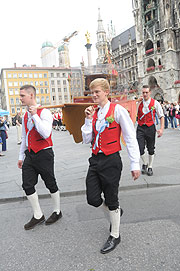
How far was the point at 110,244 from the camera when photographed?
270cm

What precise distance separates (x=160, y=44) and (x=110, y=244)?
44.4 m

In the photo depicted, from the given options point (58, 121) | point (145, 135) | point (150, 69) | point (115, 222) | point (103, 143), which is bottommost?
point (115, 222)

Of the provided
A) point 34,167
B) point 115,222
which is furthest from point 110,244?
point 34,167

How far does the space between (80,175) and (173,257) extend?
3544 mm

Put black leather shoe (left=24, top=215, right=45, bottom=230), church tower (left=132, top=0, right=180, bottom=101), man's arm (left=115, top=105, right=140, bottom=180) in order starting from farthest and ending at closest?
church tower (left=132, top=0, right=180, bottom=101) < black leather shoe (left=24, top=215, right=45, bottom=230) < man's arm (left=115, top=105, right=140, bottom=180)

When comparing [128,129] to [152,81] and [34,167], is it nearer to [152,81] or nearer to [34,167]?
[34,167]

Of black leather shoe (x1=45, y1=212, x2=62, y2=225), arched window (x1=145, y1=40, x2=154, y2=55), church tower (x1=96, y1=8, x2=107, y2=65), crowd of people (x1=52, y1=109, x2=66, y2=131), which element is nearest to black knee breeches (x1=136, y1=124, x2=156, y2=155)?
black leather shoe (x1=45, y1=212, x2=62, y2=225)

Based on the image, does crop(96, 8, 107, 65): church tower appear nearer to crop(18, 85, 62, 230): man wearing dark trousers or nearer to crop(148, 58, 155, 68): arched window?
crop(148, 58, 155, 68): arched window

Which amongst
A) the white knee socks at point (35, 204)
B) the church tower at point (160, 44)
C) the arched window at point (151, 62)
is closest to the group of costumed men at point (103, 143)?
the white knee socks at point (35, 204)

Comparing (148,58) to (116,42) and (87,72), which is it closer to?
(116,42)

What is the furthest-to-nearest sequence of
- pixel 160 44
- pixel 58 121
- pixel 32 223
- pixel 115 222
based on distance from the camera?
pixel 160 44
pixel 58 121
pixel 32 223
pixel 115 222

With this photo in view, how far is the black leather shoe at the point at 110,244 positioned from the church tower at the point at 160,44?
39912 millimetres

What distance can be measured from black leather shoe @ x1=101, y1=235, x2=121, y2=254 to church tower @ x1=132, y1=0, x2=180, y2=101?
1571 inches

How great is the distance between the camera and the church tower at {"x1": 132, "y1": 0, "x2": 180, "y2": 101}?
131ft
